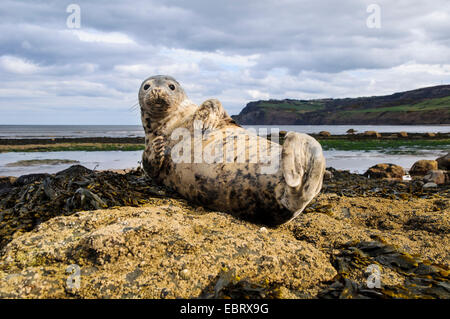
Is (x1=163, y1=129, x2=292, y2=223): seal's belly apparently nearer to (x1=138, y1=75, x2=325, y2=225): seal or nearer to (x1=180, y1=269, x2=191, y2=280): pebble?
(x1=138, y1=75, x2=325, y2=225): seal

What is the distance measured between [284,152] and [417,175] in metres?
8.54

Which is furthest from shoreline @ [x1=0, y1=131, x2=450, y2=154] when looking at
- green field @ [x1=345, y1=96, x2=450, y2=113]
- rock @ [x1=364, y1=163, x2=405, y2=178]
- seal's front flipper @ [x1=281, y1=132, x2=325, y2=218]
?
green field @ [x1=345, y1=96, x2=450, y2=113]

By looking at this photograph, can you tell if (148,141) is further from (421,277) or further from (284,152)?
(421,277)

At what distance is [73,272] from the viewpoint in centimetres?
209

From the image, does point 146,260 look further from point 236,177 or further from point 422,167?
point 422,167

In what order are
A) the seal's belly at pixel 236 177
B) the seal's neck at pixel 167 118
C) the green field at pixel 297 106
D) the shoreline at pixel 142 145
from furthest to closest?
the green field at pixel 297 106 → the shoreline at pixel 142 145 → the seal's neck at pixel 167 118 → the seal's belly at pixel 236 177

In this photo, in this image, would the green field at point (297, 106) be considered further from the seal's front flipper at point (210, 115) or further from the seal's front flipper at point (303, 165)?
the seal's front flipper at point (303, 165)

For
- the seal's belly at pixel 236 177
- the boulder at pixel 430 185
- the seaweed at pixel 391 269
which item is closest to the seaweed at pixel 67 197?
the seal's belly at pixel 236 177

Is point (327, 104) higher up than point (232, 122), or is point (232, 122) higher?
point (327, 104)

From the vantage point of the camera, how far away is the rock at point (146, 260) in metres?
1.98

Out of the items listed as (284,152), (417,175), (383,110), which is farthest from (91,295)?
(383,110)

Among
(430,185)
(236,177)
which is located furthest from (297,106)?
(236,177)

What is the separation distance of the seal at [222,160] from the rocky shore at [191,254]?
0.20m
